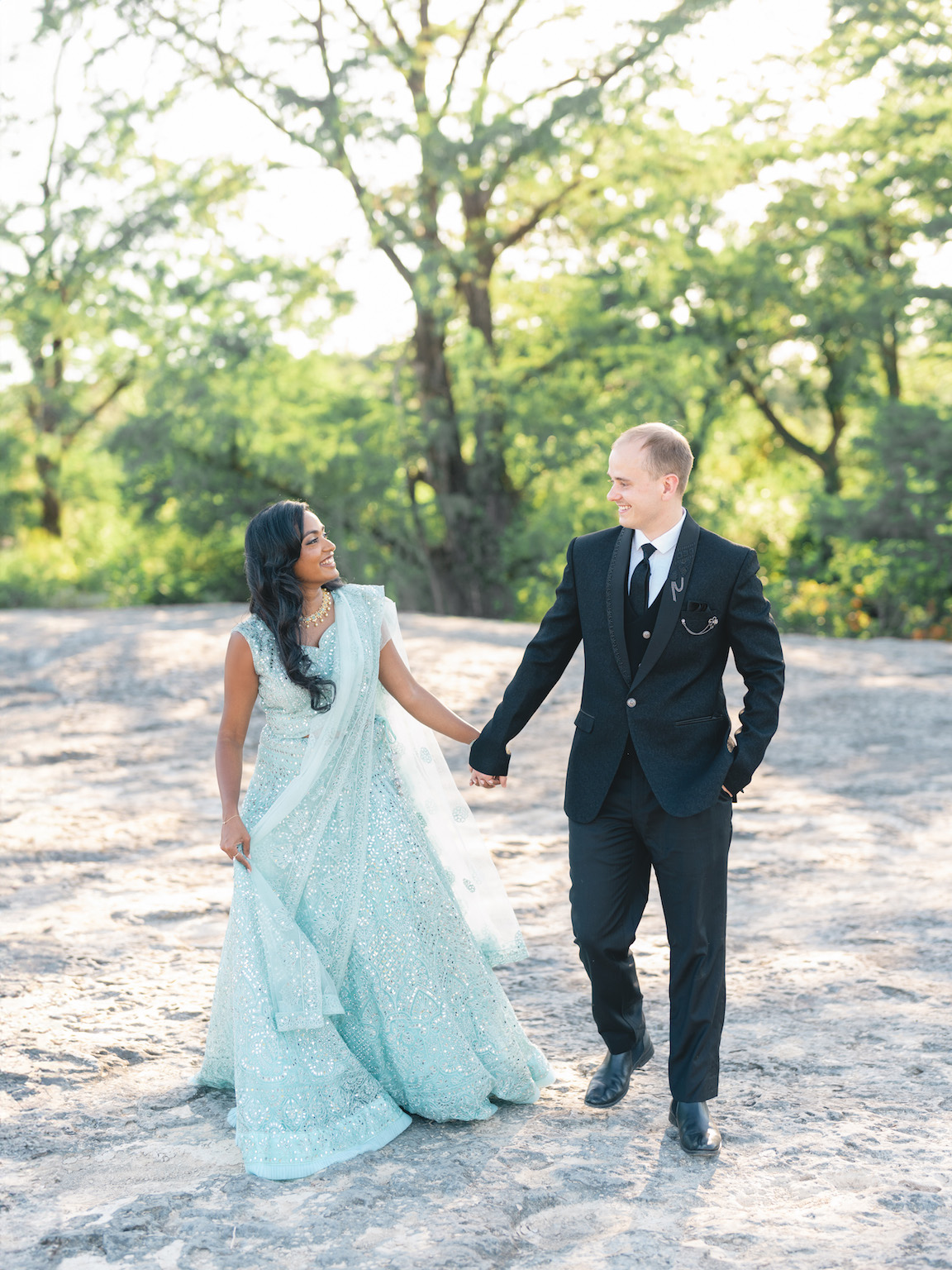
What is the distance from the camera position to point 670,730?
3.11m

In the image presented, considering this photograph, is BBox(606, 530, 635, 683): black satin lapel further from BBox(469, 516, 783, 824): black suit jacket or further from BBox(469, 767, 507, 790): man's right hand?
BBox(469, 767, 507, 790): man's right hand

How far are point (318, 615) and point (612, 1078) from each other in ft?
5.11

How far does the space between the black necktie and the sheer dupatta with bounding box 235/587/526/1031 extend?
2.46ft

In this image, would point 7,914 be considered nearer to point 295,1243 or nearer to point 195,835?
point 195,835

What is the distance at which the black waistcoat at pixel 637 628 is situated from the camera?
10.3 feet

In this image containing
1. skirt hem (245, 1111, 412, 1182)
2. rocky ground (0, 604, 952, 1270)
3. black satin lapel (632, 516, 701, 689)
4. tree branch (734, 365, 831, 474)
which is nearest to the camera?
rocky ground (0, 604, 952, 1270)

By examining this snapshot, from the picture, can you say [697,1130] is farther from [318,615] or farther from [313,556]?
[313,556]

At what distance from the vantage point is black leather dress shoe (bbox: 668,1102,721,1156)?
306 centimetres

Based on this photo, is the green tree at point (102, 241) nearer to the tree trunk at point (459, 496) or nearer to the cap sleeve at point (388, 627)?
the tree trunk at point (459, 496)

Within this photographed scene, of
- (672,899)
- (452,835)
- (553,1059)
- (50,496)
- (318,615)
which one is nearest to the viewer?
(672,899)

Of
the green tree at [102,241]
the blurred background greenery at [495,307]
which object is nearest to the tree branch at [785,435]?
the blurred background greenery at [495,307]

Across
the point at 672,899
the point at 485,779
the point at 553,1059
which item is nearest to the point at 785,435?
the point at 553,1059

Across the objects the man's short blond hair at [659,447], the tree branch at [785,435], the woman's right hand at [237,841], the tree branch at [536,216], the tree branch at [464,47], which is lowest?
the woman's right hand at [237,841]

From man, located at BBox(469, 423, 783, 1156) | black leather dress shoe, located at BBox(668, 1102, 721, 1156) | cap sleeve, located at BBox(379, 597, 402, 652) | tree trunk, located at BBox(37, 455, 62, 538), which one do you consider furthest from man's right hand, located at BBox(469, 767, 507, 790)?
tree trunk, located at BBox(37, 455, 62, 538)
